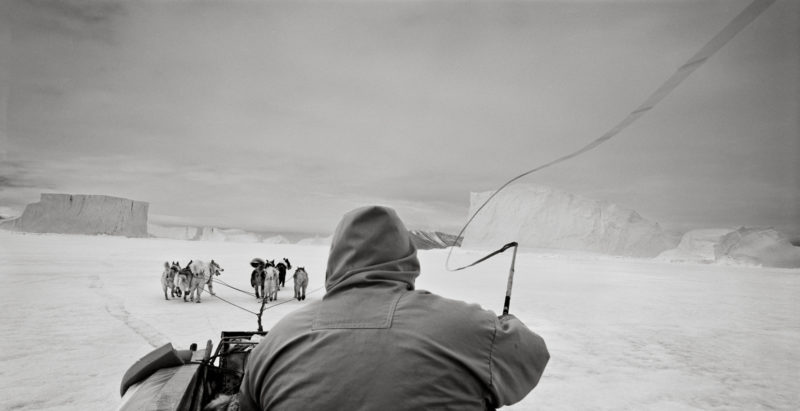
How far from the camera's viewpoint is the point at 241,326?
7797 mm

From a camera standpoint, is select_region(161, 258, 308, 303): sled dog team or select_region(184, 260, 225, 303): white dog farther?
select_region(184, 260, 225, 303): white dog

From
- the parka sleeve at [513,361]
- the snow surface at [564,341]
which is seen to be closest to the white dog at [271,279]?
the snow surface at [564,341]

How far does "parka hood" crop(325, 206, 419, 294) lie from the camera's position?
1.76 m

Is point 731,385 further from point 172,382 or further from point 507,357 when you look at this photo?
point 172,382

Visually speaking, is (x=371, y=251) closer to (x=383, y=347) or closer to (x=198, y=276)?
(x=383, y=347)

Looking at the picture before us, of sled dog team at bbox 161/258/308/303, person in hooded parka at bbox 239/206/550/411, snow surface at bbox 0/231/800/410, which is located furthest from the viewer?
sled dog team at bbox 161/258/308/303

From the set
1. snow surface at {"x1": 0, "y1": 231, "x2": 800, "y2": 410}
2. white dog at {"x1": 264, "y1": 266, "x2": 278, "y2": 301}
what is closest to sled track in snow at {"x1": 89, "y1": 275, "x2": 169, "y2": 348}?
snow surface at {"x1": 0, "y1": 231, "x2": 800, "y2": 410}

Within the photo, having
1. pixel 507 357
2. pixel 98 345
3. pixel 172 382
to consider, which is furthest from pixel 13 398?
pixel 507 357

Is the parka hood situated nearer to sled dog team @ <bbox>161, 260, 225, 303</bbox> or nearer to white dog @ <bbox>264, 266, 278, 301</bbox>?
white dog @ <bbox>264, 266, 278, 301</bbox>

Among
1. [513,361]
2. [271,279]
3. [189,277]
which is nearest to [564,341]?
[271,279]

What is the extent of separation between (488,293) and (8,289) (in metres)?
13.4

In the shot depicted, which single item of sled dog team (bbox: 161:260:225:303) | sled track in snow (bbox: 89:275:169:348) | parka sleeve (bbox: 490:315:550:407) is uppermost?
parka sleeve (bbox: 490:315:550:407)

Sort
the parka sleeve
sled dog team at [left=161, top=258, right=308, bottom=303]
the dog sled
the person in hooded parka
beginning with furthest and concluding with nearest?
sled dog team at [left=161, top=258, right=308, bottom=303], the dog sled, the parka sleeve, the person in hooded parka

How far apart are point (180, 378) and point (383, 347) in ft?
5.34
